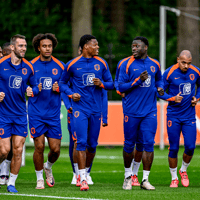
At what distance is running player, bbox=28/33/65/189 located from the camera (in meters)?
9.64

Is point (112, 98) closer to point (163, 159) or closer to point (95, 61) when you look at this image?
point (163, 159)

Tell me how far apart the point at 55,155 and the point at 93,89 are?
1.45 metres

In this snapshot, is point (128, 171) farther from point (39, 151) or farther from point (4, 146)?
point (4, 146)

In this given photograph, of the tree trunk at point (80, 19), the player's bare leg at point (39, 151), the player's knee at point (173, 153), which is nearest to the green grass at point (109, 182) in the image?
the player's bare leg at point (39, 151)

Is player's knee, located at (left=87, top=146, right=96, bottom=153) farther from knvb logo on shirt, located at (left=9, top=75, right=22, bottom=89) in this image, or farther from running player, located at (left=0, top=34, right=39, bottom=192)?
knvb logo on shirt, located at (left=9, top=75, right=22, bottom=89)

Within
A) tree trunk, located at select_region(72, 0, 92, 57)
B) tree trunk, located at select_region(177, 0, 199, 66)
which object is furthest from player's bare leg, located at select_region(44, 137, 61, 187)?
tree trunk, located at select_region(177, 0, 199, 66)

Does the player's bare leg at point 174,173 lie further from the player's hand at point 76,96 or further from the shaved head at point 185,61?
the player's hand at point 76,96

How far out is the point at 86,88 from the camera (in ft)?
30.7

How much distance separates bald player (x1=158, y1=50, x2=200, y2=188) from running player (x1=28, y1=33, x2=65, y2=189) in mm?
1931

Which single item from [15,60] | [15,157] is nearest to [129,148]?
[15,157]

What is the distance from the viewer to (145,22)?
1110 inches

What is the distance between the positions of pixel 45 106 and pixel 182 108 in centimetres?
233

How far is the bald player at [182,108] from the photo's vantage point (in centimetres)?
988

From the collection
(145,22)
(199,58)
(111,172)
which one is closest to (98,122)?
(111,172)
